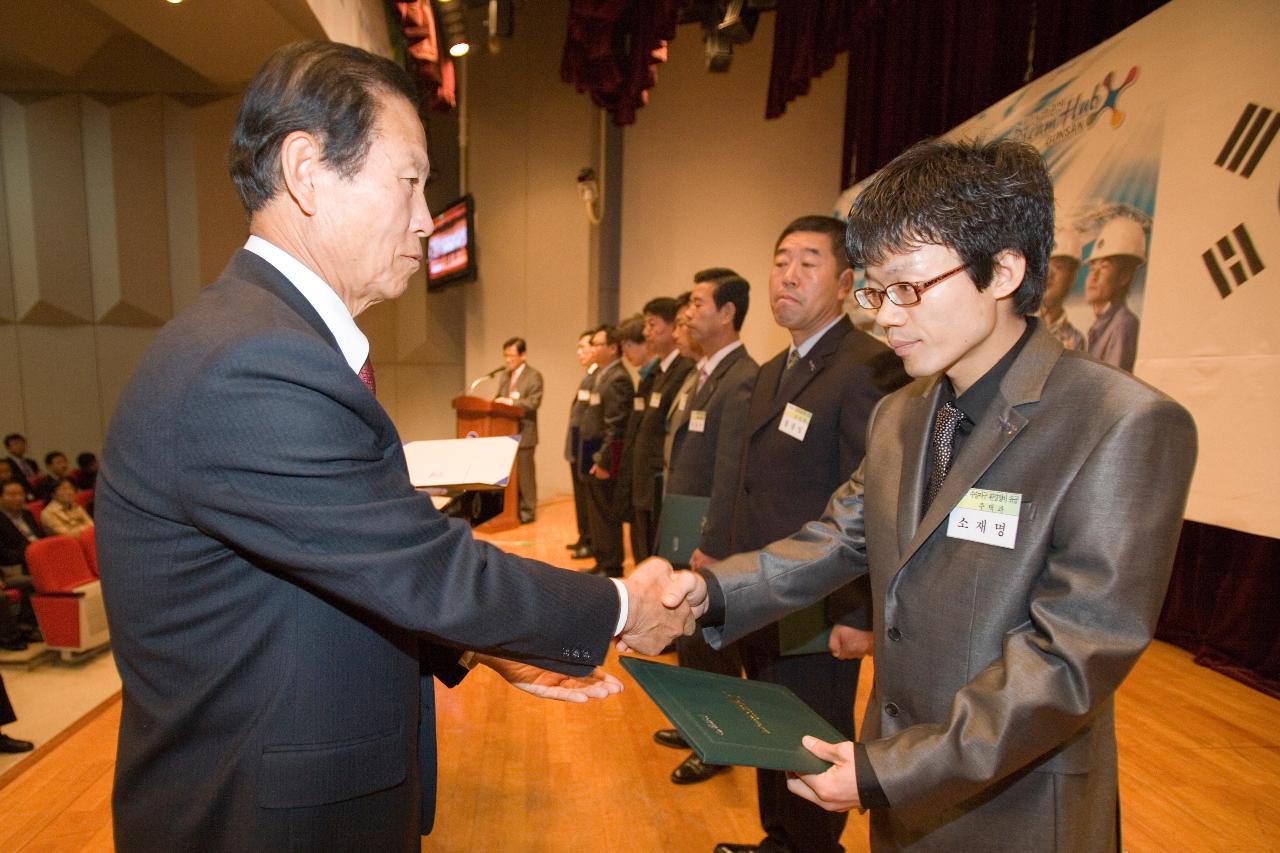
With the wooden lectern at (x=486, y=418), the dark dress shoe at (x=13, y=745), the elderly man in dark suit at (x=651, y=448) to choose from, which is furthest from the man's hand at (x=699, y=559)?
the wooden lectern at (x=486, y=418)

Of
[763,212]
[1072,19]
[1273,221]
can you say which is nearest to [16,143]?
[763,212]

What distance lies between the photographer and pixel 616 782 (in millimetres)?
2564

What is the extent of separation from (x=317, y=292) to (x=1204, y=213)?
11.3 feet

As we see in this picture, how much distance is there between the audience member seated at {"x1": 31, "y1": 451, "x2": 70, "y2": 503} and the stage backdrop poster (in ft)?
21.3

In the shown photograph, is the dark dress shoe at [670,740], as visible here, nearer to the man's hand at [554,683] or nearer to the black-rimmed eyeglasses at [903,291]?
the man's hand at [554,683]

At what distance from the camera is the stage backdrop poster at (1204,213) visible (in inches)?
103

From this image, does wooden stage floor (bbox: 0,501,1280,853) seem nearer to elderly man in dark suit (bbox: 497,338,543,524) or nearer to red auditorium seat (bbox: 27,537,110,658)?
red auditorium seat (bbox: 27,537,110,658)

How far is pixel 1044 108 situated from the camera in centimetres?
385

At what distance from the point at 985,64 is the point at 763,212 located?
10.4ft

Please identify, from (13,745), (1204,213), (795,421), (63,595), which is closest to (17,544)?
(63,595)

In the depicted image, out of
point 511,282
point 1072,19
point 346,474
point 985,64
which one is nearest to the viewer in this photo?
point 346,474

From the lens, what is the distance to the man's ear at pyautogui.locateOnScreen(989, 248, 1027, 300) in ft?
3.34

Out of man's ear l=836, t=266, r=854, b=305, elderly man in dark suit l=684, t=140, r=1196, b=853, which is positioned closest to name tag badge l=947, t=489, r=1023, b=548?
elderly man in dark suit l=684, t=140, r=1196, b=853

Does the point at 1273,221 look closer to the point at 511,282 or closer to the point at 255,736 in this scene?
the point at 255,736
